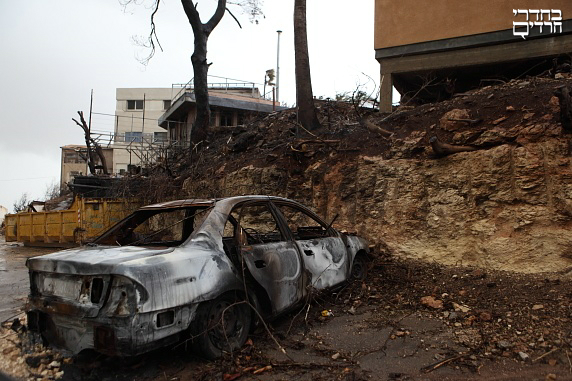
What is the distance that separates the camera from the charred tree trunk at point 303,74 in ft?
34.6

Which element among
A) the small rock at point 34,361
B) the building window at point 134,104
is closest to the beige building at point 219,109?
the building window at point 134,104

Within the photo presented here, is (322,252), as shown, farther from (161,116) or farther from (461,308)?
(161,116)

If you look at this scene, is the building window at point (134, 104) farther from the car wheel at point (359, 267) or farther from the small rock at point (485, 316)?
the small rock at point (485, 316)

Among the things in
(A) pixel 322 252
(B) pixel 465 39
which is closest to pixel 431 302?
(A) pixel 322 252

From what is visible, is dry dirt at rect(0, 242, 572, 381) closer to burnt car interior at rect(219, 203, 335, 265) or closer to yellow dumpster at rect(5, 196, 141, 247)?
burnt car interior at rect(219, 203, 335, 265)

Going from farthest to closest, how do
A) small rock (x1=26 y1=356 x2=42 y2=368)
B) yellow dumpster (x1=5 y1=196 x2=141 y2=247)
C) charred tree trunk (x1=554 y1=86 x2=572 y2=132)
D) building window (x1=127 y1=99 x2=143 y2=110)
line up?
building window (x1=127 y1=99 x2=143 y2=110) < yellow dumpster (x1=5 y1=196 x2=141 y2=247) < charred tree trunk (x1=554 y1=86 x2=572 y2=132) < small rock (x1=26 y1=356 x2=42 y2=368)

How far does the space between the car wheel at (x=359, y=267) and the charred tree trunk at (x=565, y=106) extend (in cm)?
334

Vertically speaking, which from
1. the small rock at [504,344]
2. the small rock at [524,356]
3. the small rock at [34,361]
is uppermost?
the small rock at [504,344]

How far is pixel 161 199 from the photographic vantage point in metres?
12.7

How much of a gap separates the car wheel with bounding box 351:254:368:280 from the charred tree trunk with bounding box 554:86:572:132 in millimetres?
3344

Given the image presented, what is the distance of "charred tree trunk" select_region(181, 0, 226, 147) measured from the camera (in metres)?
15.4

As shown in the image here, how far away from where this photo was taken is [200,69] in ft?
52.1

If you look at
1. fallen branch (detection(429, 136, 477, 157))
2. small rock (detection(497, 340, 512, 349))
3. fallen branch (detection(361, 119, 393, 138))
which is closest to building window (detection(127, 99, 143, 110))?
fallen branch (detection(361, 119, 393, 138))

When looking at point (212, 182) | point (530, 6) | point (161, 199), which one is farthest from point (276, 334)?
point (530, 6)
